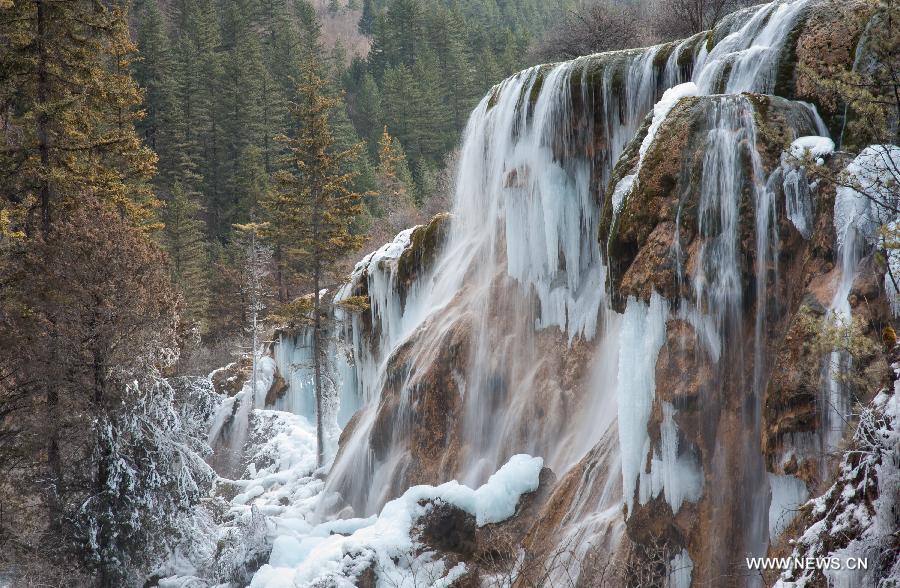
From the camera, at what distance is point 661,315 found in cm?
766

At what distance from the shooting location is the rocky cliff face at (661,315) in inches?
257

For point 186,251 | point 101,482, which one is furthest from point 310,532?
point 186,251

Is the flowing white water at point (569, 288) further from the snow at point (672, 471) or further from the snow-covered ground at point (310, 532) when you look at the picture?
the snow-covered ground at point (310, 532)

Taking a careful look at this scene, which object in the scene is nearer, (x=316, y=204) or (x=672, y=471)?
(x=672, y=471)

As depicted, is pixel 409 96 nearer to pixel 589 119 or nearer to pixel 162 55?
pixel 162 55

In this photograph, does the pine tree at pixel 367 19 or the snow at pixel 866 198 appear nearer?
the snow at pixel 866 198

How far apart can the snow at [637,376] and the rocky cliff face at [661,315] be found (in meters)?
0.02

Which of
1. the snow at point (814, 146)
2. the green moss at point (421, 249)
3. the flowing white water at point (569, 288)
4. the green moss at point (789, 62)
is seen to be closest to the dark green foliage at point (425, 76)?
the green moss at point (421, 249)

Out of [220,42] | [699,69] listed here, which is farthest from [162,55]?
[699,69]

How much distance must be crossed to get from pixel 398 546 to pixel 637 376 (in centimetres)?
476

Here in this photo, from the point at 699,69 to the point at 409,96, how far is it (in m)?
41.0

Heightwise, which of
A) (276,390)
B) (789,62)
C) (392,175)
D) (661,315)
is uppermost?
(789,62)

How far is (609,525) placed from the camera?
28.2 ft

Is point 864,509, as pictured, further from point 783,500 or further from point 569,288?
point 569,288
